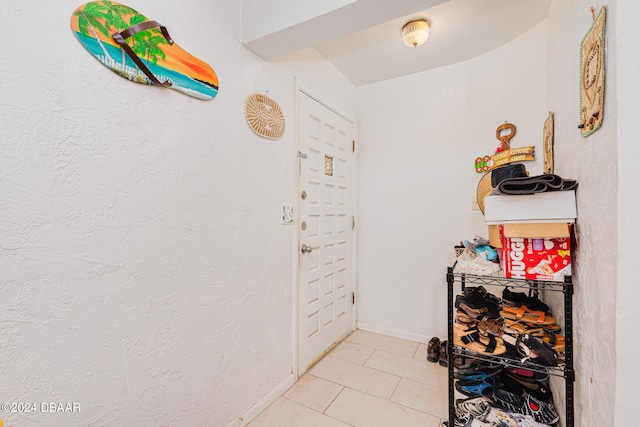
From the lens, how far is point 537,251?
1.23 m

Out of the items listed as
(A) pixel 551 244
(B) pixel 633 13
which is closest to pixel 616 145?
(B) pixel 633 13

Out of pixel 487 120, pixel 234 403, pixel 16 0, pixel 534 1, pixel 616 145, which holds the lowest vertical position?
pixel 234 403

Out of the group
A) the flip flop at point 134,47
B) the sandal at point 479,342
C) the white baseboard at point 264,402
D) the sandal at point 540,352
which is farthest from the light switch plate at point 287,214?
the sandal at point 540,352

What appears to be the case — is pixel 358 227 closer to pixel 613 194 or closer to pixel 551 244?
pixel 551 244

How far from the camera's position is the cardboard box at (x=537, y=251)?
46.2 inches

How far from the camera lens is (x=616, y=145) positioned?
80 cm

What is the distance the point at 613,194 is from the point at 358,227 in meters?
2.09

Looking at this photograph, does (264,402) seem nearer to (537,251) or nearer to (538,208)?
(537,251)

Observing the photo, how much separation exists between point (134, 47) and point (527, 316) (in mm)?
2126

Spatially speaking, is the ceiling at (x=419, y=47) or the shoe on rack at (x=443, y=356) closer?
the ceiling at (x=419, y=47)

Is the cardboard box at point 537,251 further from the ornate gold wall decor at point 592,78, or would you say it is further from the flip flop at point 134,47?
the flip flop at point 134,47

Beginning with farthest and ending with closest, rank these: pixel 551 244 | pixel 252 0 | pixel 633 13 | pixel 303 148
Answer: pixel 303 148 < pixel 252 0 < pixel 551 244 < pixel 633 13

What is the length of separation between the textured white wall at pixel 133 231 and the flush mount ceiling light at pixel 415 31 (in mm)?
1000

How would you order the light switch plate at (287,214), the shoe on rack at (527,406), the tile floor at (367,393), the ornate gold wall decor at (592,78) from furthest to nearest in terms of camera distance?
the light switch plate at (287,214)
the tile floor at (367,393)
the shoe on rack at (527,406)
the ornate gold wall decor at (592,78)
